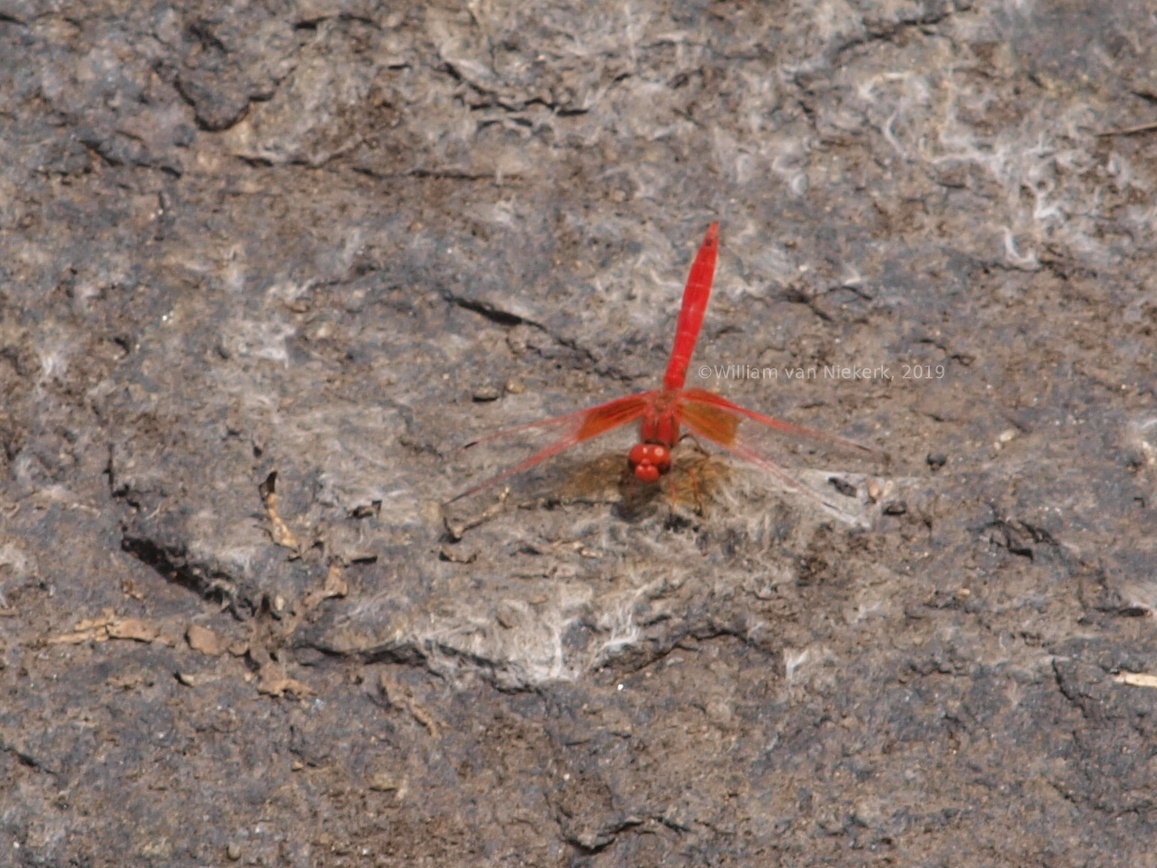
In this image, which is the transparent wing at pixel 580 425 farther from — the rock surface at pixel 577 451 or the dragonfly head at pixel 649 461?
the dragonfly head at pixel 649 461

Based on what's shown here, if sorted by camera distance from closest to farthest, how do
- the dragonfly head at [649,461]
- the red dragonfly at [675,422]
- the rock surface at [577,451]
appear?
1. the rock surface at [577,451]
2. the dragonfly head at [649,461]
3. the red dragonfly at [675,422]

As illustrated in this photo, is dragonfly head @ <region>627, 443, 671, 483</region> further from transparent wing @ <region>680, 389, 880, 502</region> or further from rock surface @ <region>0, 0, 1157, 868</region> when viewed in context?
transparent wing @ <region>680, 389, 880, 502</region>

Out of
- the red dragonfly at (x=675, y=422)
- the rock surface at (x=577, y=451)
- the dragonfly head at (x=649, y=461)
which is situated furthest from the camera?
the red dragonfly at (x=675, y=422)

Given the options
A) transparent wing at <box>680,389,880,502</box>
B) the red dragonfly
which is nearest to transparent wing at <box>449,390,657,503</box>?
A: the red dragonfly

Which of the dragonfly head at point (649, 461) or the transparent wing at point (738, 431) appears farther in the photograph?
the transparent wing at point (738, 431)

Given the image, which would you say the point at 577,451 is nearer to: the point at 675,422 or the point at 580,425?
the point at 580,425

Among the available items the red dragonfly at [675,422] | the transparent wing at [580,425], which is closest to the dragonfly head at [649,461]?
the red dragonfly at [675,422]

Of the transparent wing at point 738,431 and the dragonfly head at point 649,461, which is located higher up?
the dragonfly head at point 649,461

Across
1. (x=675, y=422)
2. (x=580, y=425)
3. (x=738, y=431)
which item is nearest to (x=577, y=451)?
(x=580, y=425)
